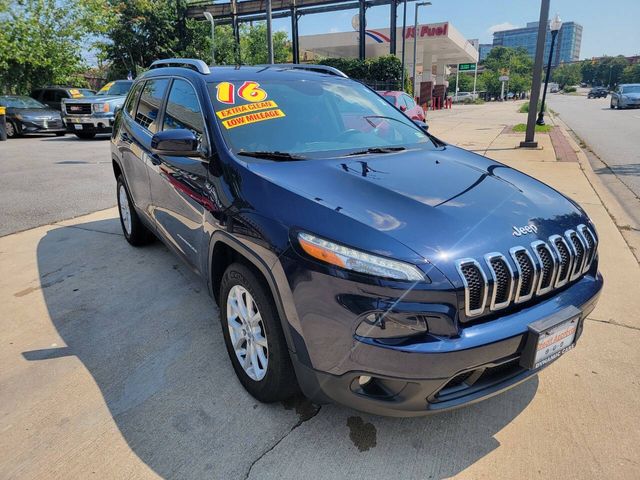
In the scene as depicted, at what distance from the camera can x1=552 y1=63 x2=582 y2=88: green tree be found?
131 metres

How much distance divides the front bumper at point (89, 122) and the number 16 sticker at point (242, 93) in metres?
13.4

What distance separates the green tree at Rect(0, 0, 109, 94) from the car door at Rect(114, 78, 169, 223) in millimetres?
22353

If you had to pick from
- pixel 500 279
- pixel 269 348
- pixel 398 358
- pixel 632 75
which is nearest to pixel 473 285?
pixel 500 279

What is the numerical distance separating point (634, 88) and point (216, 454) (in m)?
36.5

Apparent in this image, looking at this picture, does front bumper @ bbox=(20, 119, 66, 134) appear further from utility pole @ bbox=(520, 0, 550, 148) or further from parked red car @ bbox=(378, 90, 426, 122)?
utility pole @ bbox=(520, 0, 550, 148)

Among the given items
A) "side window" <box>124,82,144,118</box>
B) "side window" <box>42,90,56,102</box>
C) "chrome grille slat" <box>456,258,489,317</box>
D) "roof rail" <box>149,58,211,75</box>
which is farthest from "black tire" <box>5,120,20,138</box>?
"chrome grille slat" <box>456,258,489,317</box>

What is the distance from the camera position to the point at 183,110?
3.24 metres

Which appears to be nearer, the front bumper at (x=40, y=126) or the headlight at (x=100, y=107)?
the headlight at (x=100, y=107)

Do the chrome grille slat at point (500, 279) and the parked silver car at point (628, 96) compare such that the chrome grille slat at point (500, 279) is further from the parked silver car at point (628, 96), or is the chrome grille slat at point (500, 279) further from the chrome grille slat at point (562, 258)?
the parked silver car at point (628, 96)

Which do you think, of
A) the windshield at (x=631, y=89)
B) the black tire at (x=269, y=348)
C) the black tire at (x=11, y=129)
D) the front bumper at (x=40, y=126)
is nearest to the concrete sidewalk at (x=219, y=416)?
the black tire at (x=269, y=348)

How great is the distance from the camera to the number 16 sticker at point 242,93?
2947 millimetres

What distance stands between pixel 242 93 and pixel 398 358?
2028 mm

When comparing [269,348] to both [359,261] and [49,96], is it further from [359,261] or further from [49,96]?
[49,96]

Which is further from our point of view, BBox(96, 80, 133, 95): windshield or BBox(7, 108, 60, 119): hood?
BBox(7, 108, 60, 119): hood
